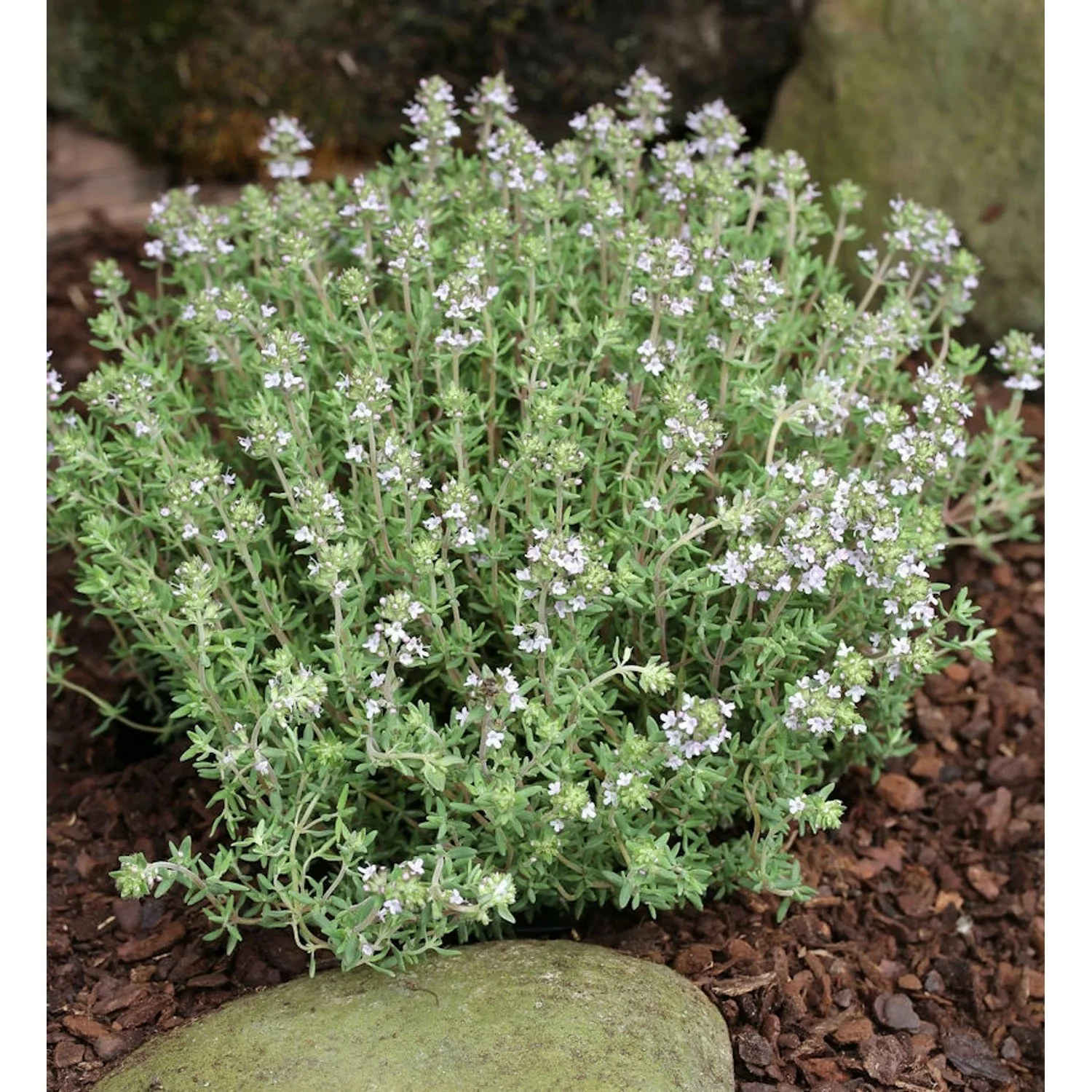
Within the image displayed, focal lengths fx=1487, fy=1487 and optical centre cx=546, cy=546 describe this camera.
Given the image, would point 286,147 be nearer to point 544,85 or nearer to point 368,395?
point 368,395

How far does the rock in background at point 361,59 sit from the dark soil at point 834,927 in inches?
110

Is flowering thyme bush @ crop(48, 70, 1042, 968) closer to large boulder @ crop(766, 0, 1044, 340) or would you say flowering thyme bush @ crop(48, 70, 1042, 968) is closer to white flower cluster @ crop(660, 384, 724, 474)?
white flower cluster @ crop(660, 384, 724, 474)

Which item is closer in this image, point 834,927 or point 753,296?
point 753,296

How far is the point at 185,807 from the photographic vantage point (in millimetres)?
4031

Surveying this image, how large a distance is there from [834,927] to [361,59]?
442 cm

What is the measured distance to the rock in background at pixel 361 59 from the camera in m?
6.43

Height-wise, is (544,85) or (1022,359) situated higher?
(544,85)

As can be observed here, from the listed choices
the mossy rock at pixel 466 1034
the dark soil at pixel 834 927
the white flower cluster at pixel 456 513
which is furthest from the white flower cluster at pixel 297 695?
the dark soil at pixel 834 927

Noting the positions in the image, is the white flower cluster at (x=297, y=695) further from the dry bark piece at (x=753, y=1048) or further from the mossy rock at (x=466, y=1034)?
the dry bark piece at (x=753, y=1048)

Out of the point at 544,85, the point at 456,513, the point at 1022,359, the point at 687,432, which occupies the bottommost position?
the point at 456,513

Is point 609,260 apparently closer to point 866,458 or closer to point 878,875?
point 866,458

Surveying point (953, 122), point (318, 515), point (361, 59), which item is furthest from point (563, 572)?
point (361, 59)

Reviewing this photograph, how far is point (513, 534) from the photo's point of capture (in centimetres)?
355

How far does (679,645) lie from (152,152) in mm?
4342
